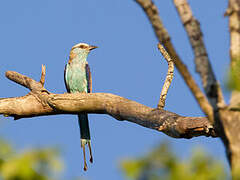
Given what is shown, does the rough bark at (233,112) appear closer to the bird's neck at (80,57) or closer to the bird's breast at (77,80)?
the bird's breast at (77,80)

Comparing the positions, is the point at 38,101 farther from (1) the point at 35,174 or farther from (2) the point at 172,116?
(1) the point at 35,174

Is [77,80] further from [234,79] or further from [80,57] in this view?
[234,79]

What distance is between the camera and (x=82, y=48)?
840 centimetres

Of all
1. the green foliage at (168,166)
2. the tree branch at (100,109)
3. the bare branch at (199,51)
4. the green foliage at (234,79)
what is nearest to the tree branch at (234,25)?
the bare branch at (199,51)

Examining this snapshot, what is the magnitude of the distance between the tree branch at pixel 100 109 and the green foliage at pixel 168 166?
2.79 m

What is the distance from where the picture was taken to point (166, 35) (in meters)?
2.20

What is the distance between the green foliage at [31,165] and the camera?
40.3 inches

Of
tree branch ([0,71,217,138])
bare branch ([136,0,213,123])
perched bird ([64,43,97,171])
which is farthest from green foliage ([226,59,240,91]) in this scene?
perched bird ([64,43,97,171])

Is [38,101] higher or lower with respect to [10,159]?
higher

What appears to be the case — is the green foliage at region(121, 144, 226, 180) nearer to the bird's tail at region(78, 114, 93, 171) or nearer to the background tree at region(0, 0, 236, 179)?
the background tree at region(0, 0, 236, 179)

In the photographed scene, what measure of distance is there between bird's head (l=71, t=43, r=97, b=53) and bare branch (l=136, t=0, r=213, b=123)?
6.19m

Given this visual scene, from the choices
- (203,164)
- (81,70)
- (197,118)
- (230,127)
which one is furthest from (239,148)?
(81,70)

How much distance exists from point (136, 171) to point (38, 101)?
441 cm

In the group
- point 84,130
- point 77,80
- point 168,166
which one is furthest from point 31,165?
point 77,80
